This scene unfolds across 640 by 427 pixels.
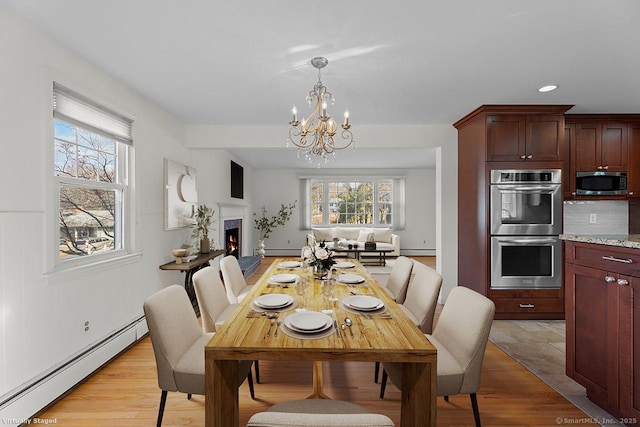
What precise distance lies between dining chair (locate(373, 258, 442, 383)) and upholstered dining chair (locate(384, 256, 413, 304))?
18cm

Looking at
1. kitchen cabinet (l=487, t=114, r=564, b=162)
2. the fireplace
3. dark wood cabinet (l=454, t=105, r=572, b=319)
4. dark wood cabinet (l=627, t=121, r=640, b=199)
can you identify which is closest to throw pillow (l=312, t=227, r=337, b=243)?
the fireplace

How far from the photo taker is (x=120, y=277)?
8.63 ft

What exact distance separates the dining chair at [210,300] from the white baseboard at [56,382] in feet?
3.23

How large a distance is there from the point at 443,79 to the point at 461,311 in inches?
78.9

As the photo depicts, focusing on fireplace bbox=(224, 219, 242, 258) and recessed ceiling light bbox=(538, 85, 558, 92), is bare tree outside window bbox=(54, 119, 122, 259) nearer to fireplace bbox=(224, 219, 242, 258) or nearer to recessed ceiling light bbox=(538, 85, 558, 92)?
fireplace bbox=(224, 219, 242, 258)

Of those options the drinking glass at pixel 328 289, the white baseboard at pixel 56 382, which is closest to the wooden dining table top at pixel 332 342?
the drinking glass at pixel 328 289

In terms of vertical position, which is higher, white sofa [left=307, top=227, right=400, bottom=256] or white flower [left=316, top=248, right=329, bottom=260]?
white flower [left=316, top=248, right=329, bottom=260]

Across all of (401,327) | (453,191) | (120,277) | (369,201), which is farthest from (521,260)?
(369,201)

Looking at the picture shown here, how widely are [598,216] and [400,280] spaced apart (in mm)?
2956

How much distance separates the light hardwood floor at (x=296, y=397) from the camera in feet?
5.95

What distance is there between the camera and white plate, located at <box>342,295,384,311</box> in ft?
5.23

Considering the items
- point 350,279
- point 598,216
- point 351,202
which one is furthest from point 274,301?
point 351,202

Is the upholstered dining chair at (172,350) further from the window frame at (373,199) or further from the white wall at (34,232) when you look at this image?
the window frame at (373,199)

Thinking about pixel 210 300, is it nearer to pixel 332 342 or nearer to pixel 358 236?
pixel 332 342
